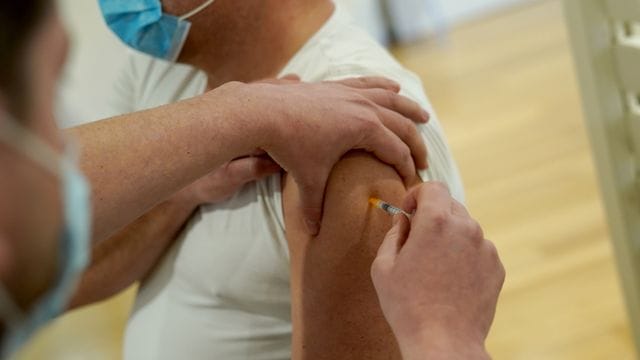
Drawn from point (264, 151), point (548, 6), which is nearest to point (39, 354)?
point (264, 151)

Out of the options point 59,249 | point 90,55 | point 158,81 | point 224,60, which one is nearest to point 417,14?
point 90,55

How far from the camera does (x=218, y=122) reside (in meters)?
1.30

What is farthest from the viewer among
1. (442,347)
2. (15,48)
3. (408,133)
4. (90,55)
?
(90,55)

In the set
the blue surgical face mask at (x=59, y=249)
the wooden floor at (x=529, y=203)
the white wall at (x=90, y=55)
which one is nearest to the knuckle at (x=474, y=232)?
the blue surgical face mask at (x=59, y=249)

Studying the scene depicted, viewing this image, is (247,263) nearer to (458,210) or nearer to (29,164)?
(458,210)

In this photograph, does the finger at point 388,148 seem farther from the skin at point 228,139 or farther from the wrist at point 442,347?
the wrist at point 442,347

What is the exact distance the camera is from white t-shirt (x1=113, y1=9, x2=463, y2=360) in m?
1.48

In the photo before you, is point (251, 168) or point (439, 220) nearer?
point (439, 220)

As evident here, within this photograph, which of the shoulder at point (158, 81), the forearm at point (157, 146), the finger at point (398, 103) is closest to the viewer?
the forearm at point (157, 146)

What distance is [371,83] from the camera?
4.71ft

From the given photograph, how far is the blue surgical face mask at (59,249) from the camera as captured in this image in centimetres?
74

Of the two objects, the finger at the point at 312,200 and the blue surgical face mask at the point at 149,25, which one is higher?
the blue surgical face mask at the point at 149,25

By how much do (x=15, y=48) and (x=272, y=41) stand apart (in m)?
0.86

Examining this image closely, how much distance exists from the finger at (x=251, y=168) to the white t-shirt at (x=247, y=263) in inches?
1.2
